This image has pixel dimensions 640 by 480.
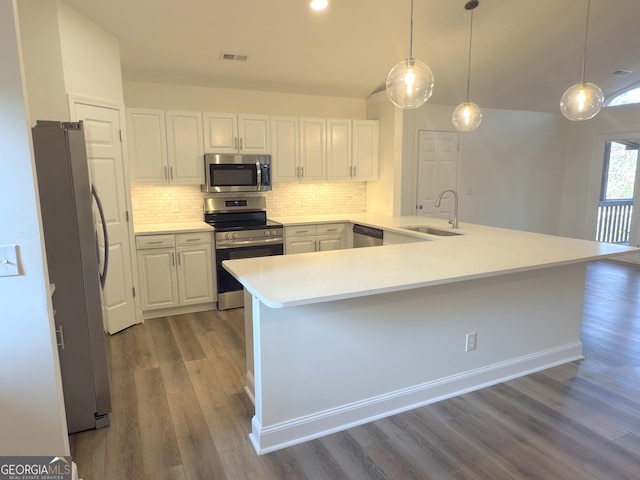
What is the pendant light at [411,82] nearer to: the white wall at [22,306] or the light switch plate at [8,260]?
the white wall at [22,306]

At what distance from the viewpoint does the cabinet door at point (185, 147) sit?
4316mm

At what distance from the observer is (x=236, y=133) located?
461 centimetres

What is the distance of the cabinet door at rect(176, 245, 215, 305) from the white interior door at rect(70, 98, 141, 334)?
480 mm

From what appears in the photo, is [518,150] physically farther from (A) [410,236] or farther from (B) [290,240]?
(B) [290,240]

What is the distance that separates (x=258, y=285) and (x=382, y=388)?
1.07 meters

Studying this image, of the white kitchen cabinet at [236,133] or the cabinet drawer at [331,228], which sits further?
the cabinet drawer at [331,228]

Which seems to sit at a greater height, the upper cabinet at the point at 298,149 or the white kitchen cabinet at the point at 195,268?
the upper cabinet at the point at 298,149

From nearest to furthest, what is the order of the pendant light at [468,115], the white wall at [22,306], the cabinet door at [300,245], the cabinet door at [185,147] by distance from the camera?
the white wall at [22,306]
the pendant light at [468,115]
the cabinet door at [185,147]
the cabinet door at [300,245]

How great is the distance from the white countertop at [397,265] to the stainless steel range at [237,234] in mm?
1798

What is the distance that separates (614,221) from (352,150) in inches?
187

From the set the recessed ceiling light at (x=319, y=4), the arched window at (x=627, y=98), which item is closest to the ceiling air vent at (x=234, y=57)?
the recessed ceiling light at (x=319, y=4)

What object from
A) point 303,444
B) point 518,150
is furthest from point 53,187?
point 518,150


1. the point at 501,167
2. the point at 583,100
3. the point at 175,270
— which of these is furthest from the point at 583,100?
the point at 175,270

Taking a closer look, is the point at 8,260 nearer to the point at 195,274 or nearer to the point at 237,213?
the point at 195,274
